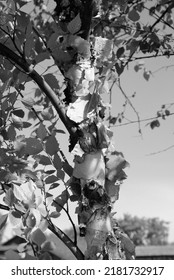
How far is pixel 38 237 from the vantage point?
1143mm

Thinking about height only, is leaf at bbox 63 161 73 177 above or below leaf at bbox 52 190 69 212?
above

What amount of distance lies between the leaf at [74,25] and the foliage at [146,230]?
260 feet

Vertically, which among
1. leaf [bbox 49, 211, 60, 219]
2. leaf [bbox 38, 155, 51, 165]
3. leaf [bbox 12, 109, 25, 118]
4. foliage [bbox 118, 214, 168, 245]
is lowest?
leaf [bbox 49, 211, 60, 219]

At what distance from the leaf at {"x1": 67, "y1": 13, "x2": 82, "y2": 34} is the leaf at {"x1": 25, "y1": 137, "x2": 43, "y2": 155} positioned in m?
→ 0.46

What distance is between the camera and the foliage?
79812 mm

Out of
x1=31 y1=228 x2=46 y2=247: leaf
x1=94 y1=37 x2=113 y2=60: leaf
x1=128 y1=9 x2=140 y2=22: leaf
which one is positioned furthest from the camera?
x1=128 y1=9 x2=140 y2=22: leaf

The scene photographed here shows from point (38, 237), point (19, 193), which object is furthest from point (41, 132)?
point (38, 237)

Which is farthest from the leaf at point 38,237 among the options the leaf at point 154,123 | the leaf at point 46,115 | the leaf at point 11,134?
the leaf at point 154,123

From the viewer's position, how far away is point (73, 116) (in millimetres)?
1521

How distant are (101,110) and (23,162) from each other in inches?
15.0

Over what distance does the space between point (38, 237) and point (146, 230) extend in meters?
84.7

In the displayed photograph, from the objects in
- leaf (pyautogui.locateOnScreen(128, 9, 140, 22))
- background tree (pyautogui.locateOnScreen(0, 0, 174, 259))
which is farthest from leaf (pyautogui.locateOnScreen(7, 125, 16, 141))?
leaf (pyautogui.locateOnScreen(128, 9, 140, 22))

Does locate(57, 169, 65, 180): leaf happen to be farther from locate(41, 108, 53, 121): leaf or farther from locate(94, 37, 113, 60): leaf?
locate(94, 37, 113, 60): leaf
